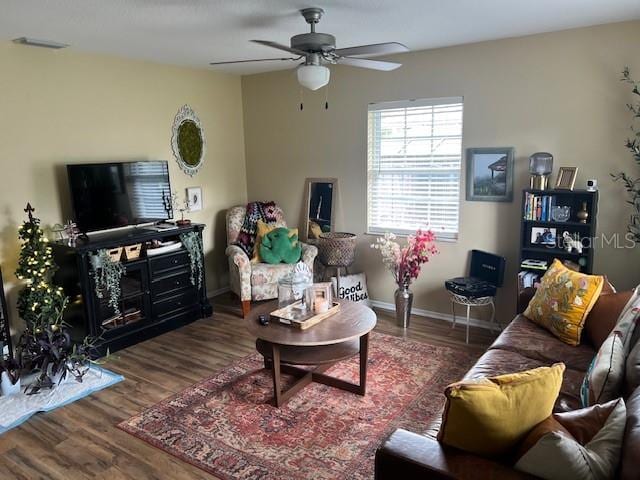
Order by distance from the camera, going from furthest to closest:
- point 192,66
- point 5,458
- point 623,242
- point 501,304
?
1. point 192,66
2. point 501,304
3. point 623,242
4. point 5,458

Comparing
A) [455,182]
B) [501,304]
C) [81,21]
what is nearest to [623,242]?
[501,304]

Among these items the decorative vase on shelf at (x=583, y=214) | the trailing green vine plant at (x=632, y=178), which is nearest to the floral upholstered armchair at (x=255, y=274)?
the decorative vase on shelf at (x=583, y=214)

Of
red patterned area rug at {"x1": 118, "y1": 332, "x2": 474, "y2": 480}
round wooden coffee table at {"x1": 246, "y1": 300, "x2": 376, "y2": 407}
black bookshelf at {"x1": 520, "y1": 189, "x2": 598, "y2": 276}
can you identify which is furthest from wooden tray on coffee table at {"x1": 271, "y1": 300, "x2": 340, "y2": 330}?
black bookshelf at {"x1": 520, "y1": 189, "x2": 598, "y2": 276}

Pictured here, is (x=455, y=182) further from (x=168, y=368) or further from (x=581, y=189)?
(x=168, y=368)

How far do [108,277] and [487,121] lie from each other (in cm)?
344

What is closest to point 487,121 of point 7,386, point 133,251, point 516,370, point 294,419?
point 516,370

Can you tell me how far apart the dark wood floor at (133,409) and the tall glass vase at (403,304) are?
0.31ft

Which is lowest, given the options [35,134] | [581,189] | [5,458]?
[5,458]

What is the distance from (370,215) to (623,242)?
87.7 inches

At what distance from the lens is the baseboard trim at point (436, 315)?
4398mm

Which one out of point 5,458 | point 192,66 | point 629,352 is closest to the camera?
point 629,352

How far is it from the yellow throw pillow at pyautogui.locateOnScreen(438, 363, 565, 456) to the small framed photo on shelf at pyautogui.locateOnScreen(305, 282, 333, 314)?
5.47 ft

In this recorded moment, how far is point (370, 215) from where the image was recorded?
4910mm

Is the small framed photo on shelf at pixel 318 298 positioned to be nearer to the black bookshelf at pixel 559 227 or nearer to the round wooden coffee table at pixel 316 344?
the round wooden coffee table at pixel 316 344
